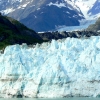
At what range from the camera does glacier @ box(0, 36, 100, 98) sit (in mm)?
49906

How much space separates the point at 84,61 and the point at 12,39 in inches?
2375

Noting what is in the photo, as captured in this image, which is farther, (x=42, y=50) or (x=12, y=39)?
(x=12, y=39)

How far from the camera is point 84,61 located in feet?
170

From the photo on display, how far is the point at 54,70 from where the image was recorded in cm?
5144

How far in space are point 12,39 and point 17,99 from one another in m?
60.2

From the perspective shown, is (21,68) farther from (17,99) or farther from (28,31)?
(28,31)

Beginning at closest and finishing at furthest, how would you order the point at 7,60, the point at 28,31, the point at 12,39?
the point at 7,60
the point at 12,39
the point at 28,31

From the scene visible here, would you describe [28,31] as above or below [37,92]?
above

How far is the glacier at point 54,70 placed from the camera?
49.9 metres

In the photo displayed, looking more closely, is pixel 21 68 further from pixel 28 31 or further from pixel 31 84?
pixel 28 31

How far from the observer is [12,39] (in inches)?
4348

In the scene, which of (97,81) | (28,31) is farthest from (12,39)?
(97,81)

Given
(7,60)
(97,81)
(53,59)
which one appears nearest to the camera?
(97,81)

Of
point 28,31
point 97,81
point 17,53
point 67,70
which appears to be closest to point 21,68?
point 17,53
